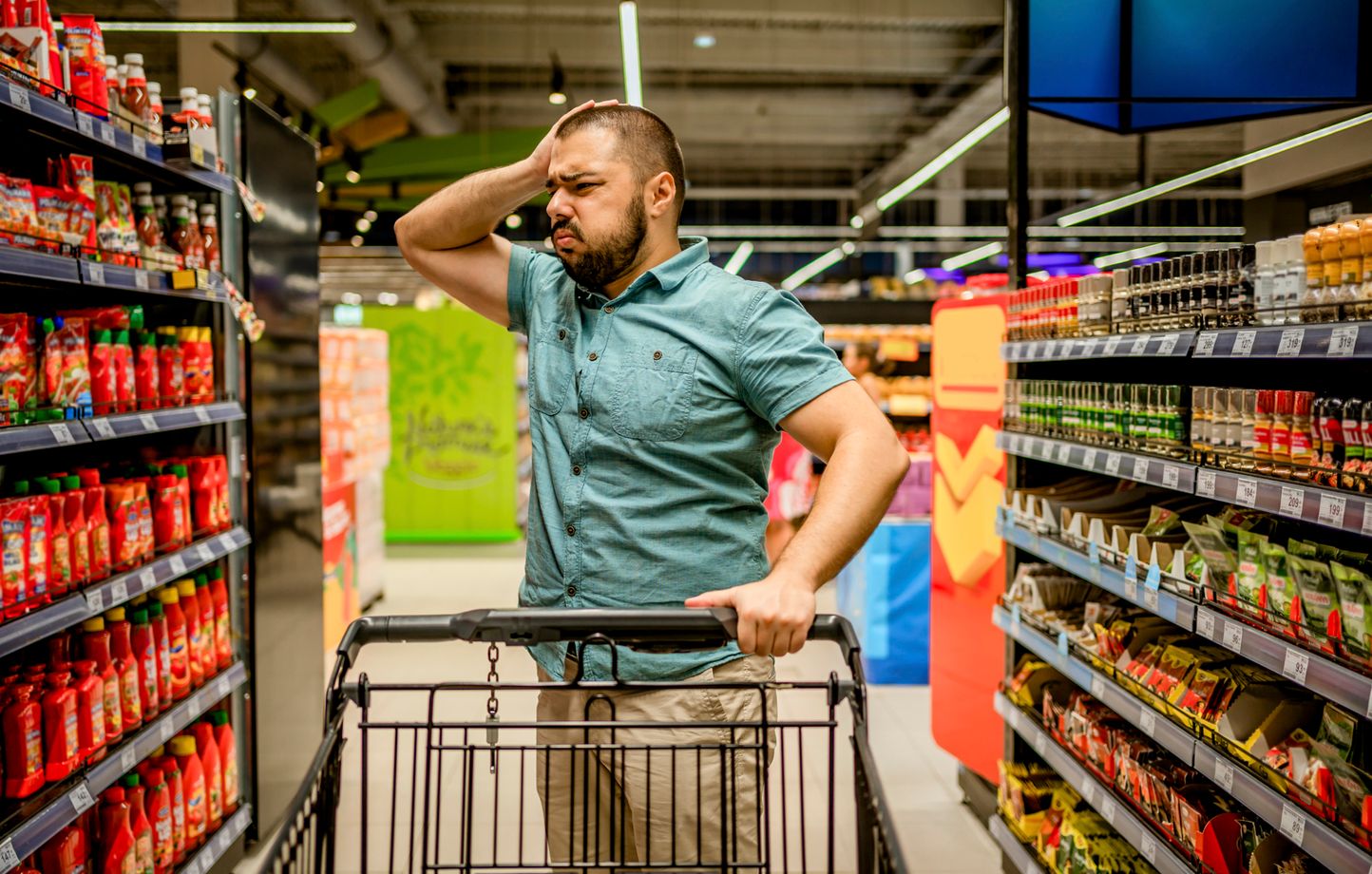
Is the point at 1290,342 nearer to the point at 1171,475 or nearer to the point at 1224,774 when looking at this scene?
the point at 1171,475

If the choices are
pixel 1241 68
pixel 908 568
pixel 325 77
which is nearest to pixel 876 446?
pixel 1241 68

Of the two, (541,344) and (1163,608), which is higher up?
(541,344)

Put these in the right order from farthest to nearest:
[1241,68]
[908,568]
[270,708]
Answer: [908,568], [1241,68], [270,708]

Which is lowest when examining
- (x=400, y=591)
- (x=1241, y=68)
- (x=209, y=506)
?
(x=400, y=591)

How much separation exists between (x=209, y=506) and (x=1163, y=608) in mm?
2648

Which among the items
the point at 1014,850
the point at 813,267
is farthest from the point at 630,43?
the point at 813,267

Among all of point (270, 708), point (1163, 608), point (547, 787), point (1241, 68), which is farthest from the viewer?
point (1241, 68)

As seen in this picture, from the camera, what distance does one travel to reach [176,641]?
309cm

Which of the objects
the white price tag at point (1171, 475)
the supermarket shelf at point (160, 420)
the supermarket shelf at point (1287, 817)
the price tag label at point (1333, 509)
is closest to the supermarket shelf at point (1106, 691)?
the supermarket shelf at point (1287, 817)

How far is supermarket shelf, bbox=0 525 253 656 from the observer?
7.39 feet

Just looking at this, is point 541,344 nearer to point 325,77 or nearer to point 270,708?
point 270,708

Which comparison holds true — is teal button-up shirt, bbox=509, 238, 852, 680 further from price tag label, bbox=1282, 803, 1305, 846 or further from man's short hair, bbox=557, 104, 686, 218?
price tag label, bbox=1282, 803, 1305, 846

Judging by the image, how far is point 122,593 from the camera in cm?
269

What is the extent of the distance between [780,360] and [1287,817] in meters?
1.31
